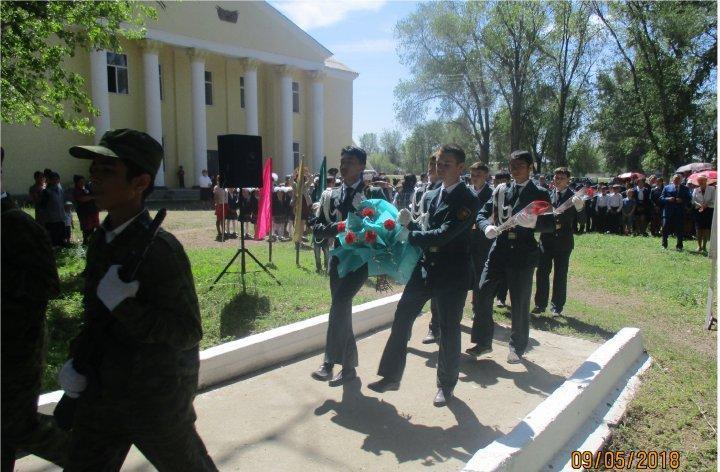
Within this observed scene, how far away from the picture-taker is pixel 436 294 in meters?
4.41

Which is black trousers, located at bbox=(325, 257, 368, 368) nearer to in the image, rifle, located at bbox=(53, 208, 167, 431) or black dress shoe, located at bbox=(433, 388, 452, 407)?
black dress shoe, located at bbox=(433, 388, 452, 407)

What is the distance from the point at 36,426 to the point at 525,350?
189 inches

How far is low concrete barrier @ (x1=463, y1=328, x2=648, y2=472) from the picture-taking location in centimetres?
315

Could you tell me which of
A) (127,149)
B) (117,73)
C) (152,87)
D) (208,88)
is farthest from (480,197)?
(208,88)

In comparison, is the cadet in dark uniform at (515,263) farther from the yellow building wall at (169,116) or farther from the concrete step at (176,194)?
the yellow building wall at (169,116)

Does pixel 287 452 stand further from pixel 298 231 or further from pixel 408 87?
pixel 408 87

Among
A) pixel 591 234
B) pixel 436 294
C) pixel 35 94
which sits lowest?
pixel 591 234

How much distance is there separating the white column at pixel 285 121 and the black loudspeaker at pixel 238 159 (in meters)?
23.6

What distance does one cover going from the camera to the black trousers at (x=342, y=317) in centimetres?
472

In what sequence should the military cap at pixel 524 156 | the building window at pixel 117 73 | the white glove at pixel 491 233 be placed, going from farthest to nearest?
the building window at pixel 117 73
the military cap at pixel 524 156
the white glove at pixel 491 233

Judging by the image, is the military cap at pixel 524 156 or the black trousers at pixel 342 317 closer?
the black trousers at pixel 342 317

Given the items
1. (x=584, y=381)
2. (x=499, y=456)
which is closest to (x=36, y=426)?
(x=499, y=456)

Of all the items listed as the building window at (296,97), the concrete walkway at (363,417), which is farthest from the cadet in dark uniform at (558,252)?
the building window at (296,97)
